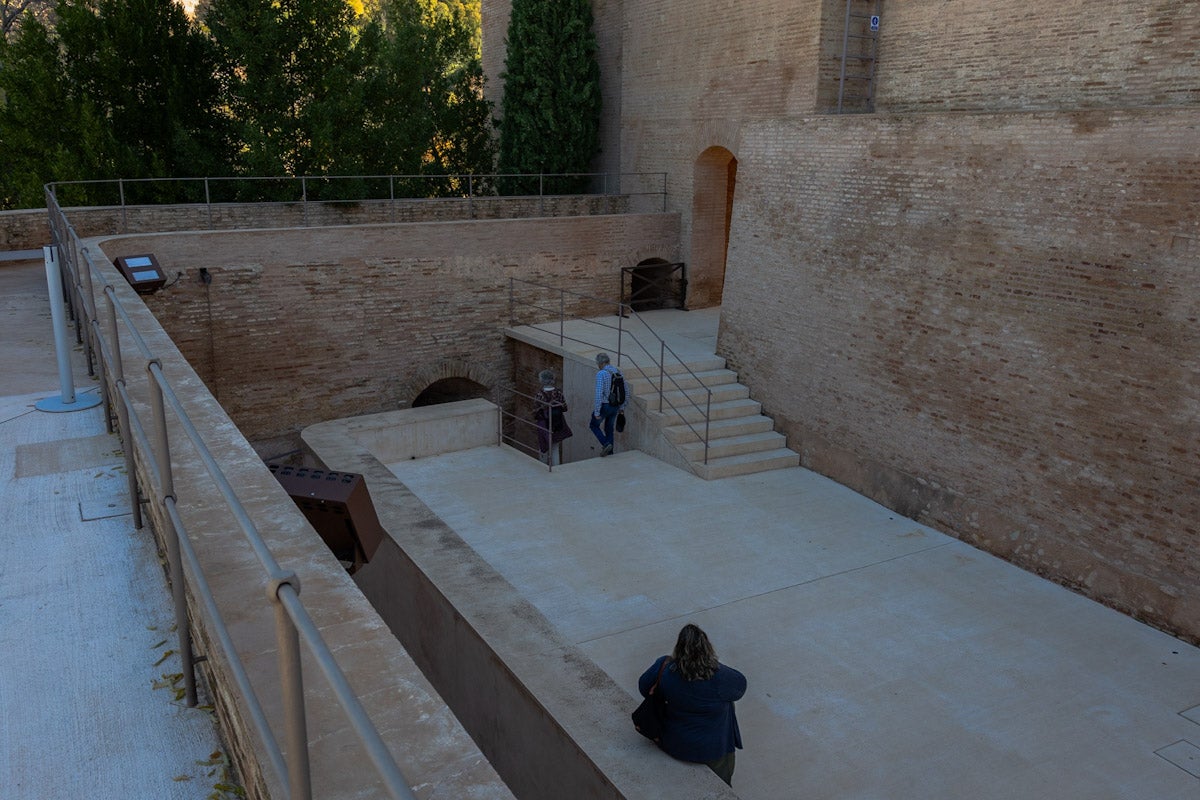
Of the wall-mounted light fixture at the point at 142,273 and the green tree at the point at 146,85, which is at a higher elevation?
the green tree at the point at 146,85

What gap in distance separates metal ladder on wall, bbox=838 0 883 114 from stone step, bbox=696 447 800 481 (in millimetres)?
5052

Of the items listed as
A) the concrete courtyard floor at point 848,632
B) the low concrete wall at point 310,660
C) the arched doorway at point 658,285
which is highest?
the low concrete wall at point 310,660

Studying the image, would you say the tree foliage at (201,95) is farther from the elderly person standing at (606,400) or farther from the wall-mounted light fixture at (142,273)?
the elderly person standing at (606,400)

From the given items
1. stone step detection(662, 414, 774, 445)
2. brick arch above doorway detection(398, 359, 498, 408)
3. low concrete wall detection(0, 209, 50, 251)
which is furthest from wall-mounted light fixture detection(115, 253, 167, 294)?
stone step detection(662, 414, 774, 445)

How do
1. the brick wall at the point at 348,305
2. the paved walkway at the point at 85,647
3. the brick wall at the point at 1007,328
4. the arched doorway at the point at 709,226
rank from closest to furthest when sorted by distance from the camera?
the paved walkway at the point at 85,647
the brick wall at the point at 1007,328
the brick wall at the point at 348,305
the arched doorway at the point at 709,226

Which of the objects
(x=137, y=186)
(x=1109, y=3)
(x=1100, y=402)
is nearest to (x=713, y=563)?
(x=1100, y=402)

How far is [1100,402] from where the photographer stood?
329 inches

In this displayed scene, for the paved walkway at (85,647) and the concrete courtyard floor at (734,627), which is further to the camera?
the concrete courtyard floor at (734,627)

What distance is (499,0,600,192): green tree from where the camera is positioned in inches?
709

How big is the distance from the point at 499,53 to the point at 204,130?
6627 millimetres

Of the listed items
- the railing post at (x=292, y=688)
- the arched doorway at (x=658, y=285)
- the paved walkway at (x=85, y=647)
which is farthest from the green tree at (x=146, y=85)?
the railing post at (x=292, y=688)

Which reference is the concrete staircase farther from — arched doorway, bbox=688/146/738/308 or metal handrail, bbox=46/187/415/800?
metal handrail, bbox=46/187/415/800

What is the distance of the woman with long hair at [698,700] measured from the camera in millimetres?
4723

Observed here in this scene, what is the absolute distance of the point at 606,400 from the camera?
11555 millimetres
